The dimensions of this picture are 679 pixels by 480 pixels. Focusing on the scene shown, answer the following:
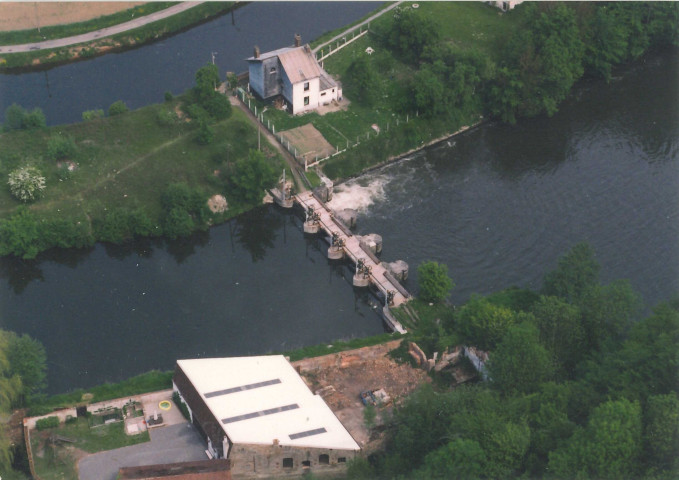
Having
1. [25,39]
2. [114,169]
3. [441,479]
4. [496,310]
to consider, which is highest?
[25,39]

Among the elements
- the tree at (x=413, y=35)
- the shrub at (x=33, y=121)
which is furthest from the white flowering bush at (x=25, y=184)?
the tree at (x=413, y=35)

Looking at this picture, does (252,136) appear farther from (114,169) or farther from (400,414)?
(400,414)

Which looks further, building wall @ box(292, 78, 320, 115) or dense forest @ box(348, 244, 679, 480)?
building wall @ box(292, 78, 320, 115)

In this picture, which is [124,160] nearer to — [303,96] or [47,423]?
[303,96]

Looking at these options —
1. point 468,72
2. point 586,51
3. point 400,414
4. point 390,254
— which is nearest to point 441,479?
point 400,414

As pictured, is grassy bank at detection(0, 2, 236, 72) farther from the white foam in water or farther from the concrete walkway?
the white foam in water

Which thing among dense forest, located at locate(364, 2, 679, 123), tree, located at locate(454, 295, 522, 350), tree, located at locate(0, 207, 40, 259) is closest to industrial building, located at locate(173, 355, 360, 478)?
tree, located at locate(454, 295, 522, 350)
